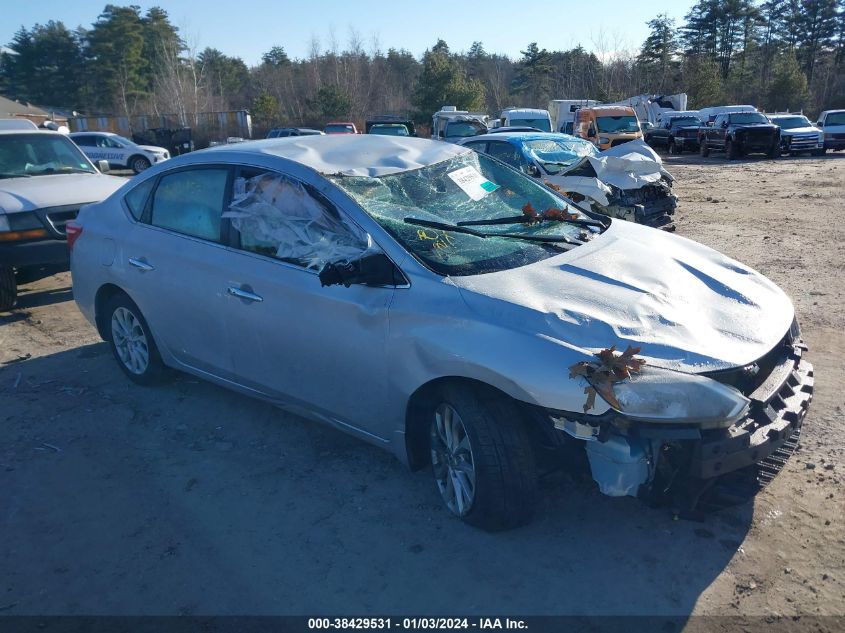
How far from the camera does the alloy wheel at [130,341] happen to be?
16.8 feet

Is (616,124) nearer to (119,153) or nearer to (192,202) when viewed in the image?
(119,153)

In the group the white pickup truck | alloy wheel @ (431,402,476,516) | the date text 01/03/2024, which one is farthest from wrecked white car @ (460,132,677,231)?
the date text 01/03/2024

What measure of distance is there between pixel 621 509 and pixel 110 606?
2.37 metres

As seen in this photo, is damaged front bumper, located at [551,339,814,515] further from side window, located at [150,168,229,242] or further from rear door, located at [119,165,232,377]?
side window, located at [150,168,229,242]

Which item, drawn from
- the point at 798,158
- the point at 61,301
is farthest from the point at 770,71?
the point at 61,301

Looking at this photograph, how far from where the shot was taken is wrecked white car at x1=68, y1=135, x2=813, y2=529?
289cm

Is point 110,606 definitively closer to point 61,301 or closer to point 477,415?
point 477,415

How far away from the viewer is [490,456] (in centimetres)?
308

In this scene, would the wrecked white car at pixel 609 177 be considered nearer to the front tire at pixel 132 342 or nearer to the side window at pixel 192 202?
the side window at pixel 192 202

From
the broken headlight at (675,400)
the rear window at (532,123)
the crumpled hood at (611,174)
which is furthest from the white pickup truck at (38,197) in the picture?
the rear window at (532,123)

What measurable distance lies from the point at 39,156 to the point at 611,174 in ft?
24.3

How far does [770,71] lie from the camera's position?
54969 millimetres

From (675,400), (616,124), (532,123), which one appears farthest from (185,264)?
(532,123)

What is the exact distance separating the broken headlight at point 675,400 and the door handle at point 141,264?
10.8 ft
